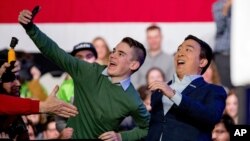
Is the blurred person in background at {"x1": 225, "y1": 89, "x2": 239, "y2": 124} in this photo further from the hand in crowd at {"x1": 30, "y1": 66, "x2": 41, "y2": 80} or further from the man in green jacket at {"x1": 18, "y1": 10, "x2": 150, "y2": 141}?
the man in green jacket at {"x1": 18, "y1": 10, "x2": 150, "y2": 141}

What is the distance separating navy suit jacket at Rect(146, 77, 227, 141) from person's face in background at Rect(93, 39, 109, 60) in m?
2.78

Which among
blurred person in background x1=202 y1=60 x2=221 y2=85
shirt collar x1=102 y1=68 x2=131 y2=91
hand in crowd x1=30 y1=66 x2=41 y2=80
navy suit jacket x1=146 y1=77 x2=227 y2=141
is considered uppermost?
shirt collar x1=102 y1=68 x2=131 y2=91

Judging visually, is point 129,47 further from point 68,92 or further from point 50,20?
point 50,20

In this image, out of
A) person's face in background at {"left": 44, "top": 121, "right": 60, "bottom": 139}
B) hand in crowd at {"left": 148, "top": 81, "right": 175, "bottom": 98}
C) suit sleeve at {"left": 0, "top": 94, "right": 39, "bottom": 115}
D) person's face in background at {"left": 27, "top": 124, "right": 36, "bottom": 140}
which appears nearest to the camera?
hand in crowd at {"left": 148, "top": 81, "right": 175, "bottom": 98}

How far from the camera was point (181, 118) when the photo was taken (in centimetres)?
600

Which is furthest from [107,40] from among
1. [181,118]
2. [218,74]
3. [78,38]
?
[181,118]

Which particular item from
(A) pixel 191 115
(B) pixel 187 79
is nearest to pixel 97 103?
(B) pixel 187 79

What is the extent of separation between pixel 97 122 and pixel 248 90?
262cm

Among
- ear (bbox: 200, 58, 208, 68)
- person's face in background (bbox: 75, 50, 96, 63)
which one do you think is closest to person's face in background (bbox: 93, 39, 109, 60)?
person's face in background (bbox: 75, 50, 96, 63)

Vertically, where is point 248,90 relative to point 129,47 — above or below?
below

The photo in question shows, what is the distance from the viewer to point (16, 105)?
6066 mm

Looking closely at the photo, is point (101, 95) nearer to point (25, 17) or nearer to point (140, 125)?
point (140, 125)

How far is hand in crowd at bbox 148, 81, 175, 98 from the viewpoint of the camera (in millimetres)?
5715

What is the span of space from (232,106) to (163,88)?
3.10 meters
